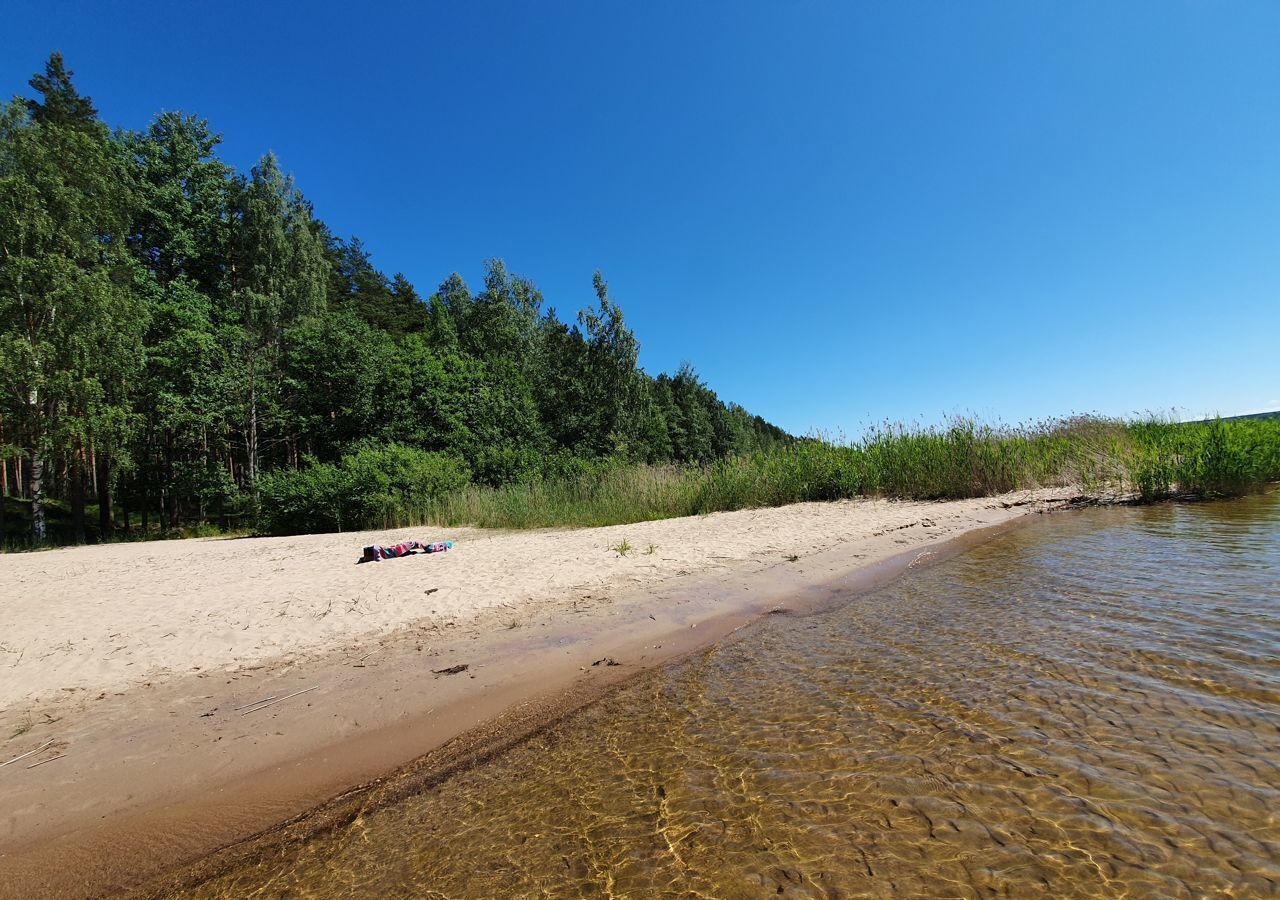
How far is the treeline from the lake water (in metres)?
14.9

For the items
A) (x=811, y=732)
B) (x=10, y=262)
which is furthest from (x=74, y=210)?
(x=811, y=732)

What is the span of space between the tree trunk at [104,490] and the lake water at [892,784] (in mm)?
28096

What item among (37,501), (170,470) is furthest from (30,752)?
(170,470)

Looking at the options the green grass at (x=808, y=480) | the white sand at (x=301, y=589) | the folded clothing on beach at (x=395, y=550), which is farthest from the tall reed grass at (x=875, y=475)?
the folded clothing on beach at (x=395, y=550)

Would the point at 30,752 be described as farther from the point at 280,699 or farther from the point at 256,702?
the point at 280,699

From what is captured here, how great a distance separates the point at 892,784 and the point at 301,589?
693 centimetres

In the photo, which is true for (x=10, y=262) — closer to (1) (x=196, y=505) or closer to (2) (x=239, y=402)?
(2) (x=239, y=402)

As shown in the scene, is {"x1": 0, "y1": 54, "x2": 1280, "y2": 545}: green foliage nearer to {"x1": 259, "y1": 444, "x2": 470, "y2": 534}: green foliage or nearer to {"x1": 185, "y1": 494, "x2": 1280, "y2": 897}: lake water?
{"x1": 259, "y1": 444, "x2": 470, "y2": 534}: green foliage

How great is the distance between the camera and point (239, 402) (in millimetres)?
24406

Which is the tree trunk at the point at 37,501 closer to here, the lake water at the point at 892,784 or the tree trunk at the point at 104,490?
the tree trunk at the point at 104,490

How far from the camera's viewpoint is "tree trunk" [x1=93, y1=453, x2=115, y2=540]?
70.5ft

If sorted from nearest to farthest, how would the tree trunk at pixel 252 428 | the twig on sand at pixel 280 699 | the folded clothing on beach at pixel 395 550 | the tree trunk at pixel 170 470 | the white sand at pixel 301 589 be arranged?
the twig on sand at pixel 280 699 < the white sand at pixel 301 589 < the folded clothing on beach at pixel 395 550 < the tree trunk at pixel 170 470 < the tree trunk at pixel 252 428

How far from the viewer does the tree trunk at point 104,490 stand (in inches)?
846

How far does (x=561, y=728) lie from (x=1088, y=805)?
2543 millimetres
